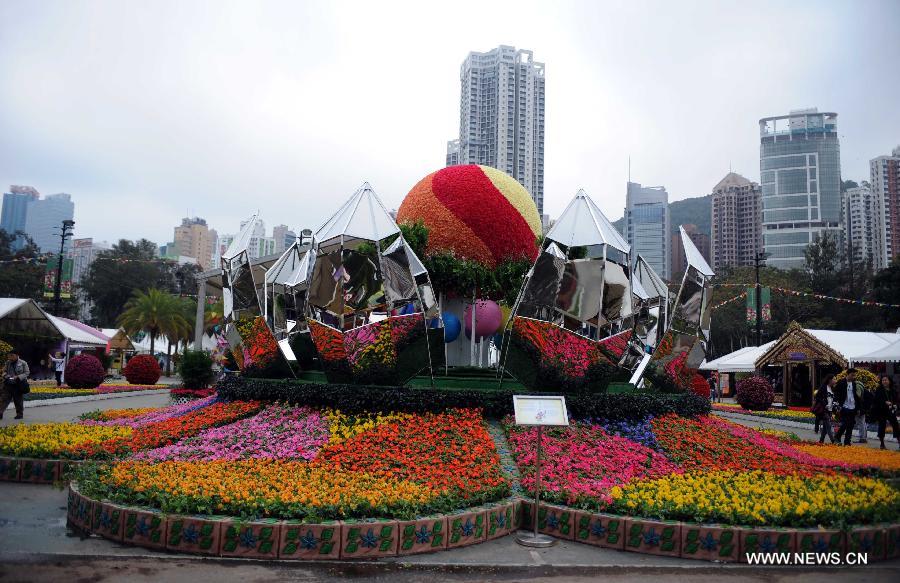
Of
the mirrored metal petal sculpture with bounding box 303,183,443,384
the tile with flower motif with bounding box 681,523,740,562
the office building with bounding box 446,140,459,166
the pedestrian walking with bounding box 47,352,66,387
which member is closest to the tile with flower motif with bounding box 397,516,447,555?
the tile with flower motif with bounding box 681,523,740,562

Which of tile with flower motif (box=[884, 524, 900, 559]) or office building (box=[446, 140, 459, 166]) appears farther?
office building (box=[446, 140, 459, 166])

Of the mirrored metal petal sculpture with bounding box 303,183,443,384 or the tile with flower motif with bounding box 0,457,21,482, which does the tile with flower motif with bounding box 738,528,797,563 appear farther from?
the tile with flower motif with bounding box 0,457,21,482

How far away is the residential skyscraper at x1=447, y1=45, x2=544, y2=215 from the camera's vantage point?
4091cm

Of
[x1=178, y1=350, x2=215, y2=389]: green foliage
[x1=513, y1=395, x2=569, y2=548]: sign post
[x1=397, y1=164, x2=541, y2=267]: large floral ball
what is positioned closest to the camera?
[x1=513, y1=395, x2=569, y2=548]: sign post

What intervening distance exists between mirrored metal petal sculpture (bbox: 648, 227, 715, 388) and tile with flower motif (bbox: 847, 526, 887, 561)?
21.4 feet

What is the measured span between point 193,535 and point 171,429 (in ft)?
18.4

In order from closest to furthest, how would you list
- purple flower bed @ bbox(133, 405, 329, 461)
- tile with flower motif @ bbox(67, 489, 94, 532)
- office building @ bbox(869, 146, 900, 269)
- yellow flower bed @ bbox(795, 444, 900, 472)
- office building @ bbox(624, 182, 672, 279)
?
tile with flower motif @ bbox(67, 489, 94, 532) < purple flower bed @ bbox(133, 405, 329, 461) < yellow flower bed @ bbox(795, 444, 900, 472) < office building @ bbox(624, 182, 672, 279) < office building @ bbox(869, 146, 900, 269)

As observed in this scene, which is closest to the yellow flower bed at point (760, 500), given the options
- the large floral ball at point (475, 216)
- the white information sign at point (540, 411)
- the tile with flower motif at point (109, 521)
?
the white information sign at point (540, 411)

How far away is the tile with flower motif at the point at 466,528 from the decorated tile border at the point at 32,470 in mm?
6294

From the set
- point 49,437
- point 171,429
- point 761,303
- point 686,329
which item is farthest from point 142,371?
point 761,303

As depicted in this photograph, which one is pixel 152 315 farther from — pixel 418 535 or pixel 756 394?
pixel 418 535

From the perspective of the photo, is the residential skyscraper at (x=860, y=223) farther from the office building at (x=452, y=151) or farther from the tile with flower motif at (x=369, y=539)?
the tile with flower motif at (x=369, y=539)

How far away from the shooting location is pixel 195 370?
2352cm

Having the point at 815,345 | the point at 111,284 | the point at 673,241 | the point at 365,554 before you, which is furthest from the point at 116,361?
the point at 365,554
